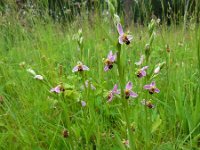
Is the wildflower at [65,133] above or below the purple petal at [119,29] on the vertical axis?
below

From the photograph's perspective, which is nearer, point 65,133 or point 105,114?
point 65,133

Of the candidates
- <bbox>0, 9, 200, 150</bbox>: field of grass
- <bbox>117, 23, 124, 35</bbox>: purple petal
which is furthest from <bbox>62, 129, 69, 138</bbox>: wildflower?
<bbox>117, 23, 124, 35</bbox>: purple petal

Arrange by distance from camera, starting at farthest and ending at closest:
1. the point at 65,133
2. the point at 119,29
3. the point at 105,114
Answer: the point at 105,114 < the point at 65,133 < the point at 119,29

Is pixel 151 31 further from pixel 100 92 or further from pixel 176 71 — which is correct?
pixel 176 71

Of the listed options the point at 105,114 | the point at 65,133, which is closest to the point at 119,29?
the point at 65,133

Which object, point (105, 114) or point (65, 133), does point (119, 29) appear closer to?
point (65, 133)

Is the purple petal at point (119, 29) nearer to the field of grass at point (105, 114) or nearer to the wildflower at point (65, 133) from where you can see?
the field of grass at point (105, 114)

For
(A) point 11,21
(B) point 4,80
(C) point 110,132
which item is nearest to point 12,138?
(C) point 110,132

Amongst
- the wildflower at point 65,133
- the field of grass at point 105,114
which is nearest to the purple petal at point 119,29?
the field of grass at point 105,114

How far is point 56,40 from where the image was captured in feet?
11.3

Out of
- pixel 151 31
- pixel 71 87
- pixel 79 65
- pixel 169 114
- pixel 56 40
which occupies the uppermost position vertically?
pixel 151 31

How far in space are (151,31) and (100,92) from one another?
1.59 feet

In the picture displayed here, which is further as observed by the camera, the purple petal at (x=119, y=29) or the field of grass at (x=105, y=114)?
the field of grass at (x=105, y=114)

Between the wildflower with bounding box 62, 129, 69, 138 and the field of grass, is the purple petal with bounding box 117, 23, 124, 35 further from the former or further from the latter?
the wildflower with bounding box 62, 129, 69, 138
